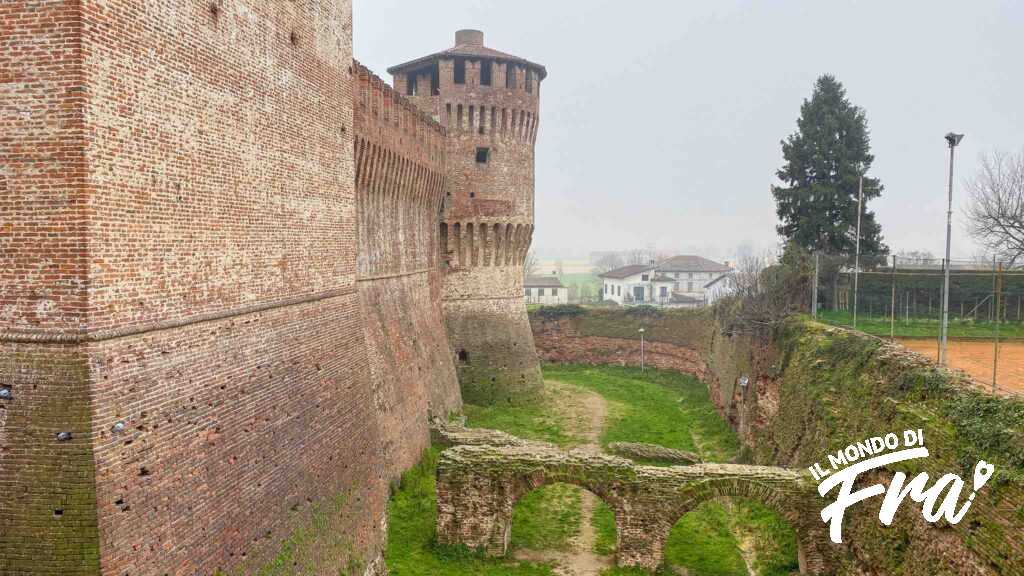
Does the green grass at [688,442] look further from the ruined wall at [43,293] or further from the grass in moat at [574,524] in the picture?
the ruined wall at [43,293]

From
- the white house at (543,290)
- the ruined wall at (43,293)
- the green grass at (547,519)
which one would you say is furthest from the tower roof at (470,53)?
the white house at (543,290)

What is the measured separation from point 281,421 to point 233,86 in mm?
4422

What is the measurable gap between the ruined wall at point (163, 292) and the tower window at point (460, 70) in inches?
559

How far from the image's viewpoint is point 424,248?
2247 centimetres

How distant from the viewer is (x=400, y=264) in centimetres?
1969

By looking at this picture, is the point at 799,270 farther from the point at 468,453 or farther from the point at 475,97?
the point at 468,453

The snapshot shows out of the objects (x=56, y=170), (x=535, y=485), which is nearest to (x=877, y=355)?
(x=535, y=485)

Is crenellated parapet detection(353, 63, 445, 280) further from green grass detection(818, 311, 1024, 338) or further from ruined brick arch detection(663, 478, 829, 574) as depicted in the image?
green grass detection(818, 311, 1024, 338)

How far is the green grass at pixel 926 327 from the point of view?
21375mm

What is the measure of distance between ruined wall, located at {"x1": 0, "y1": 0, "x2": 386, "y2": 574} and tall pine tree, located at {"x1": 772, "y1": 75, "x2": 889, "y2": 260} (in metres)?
23.5

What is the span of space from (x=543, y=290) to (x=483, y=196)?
203 ft

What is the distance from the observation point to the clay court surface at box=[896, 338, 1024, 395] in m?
15.2

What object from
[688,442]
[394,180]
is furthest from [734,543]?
[394,180]

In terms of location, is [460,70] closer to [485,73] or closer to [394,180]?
[485,73]
